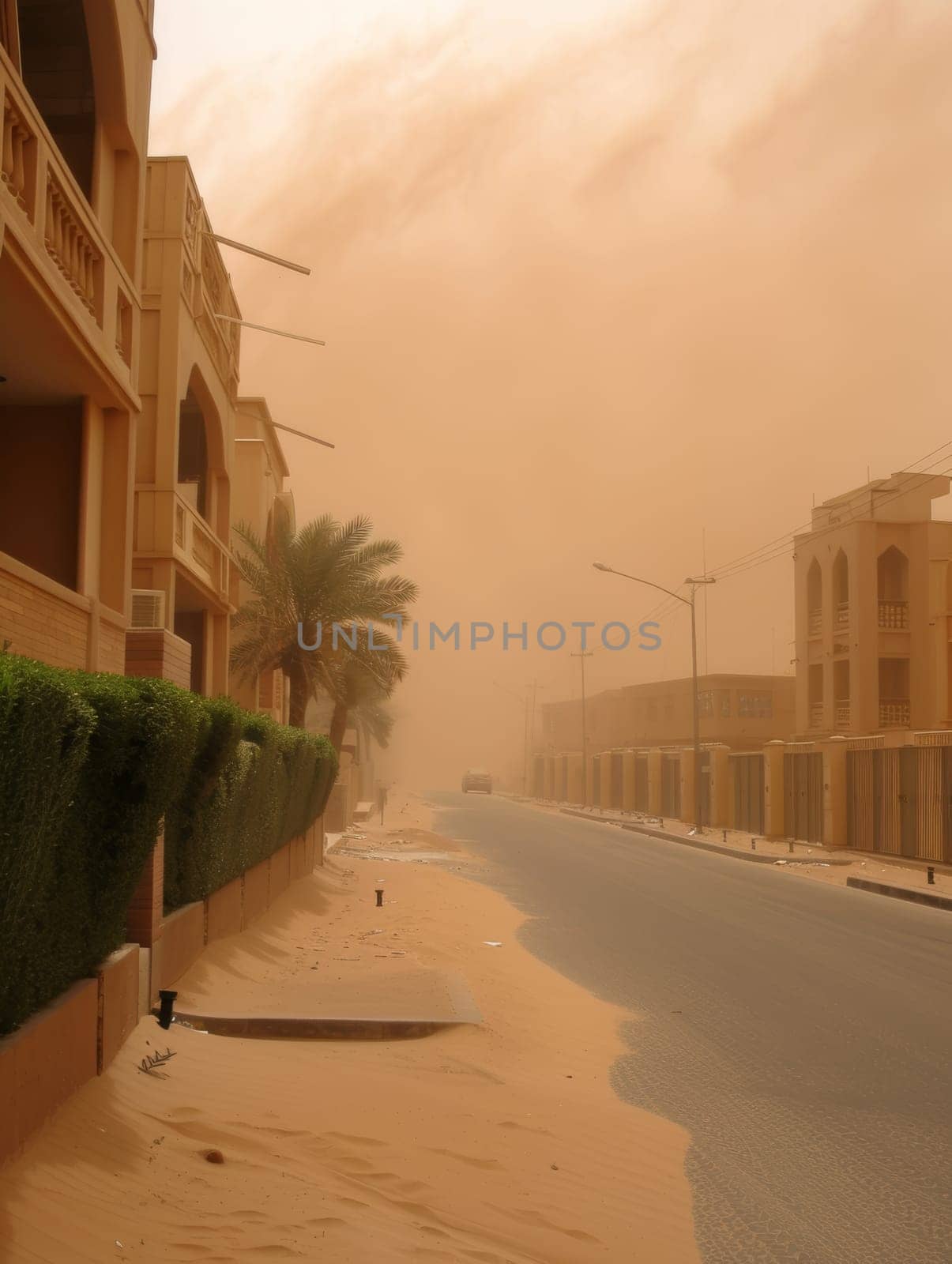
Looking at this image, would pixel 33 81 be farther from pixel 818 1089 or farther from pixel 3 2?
pixel 818 1089

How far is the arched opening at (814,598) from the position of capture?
168ft

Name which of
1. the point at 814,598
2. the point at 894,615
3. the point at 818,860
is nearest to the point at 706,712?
the point at 814,598

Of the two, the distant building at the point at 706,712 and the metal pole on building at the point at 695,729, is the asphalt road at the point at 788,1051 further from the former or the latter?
the distant building at the point at 706,712

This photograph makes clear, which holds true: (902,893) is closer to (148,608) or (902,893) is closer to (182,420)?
(148,608)

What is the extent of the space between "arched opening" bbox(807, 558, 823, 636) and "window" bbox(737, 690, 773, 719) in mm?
28036

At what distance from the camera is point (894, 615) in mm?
Result: 47469

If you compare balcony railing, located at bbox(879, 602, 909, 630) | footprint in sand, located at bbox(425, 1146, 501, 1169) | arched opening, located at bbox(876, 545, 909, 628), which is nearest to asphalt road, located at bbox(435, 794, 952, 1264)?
footprint in sand, located at bbox(425, 1146, 501, 1169)

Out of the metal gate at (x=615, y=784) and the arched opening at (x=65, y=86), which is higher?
the arched opening at (x=65, y=86)

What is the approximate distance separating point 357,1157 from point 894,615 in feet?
147

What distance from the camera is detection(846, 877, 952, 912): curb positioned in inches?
804

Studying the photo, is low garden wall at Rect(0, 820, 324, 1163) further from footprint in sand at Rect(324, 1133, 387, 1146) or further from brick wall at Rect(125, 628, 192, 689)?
brick wall at Rect(125, 628, 192, 689)

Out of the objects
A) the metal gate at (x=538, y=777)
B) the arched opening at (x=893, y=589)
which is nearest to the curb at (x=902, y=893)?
the arched opening at (x=893, y=589)

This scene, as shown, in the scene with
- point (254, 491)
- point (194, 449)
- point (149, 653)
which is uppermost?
point (254, 491)

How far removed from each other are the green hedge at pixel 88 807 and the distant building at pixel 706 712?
5674 cm
